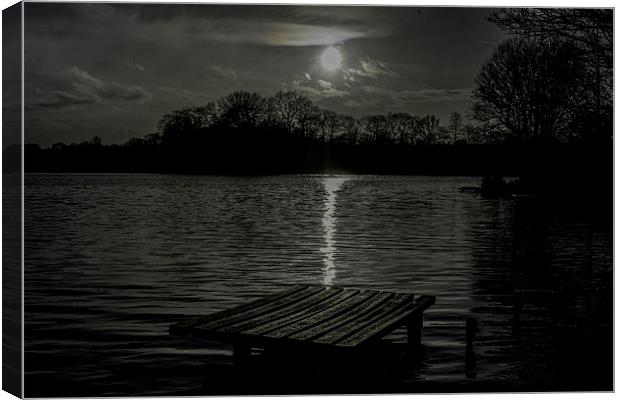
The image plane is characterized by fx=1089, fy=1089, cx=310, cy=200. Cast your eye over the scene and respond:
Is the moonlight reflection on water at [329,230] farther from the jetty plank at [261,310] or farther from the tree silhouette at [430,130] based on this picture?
the tree silhouette at [430,130]

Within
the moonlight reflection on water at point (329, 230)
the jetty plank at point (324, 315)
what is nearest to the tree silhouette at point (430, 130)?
the moonlight reflection on water at point (329, 230)

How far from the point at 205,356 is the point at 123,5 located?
3.03 metres

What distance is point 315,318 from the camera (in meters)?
8.81

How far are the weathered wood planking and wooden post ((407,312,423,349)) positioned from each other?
1 centimetres

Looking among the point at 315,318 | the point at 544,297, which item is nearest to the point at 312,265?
the point at 315,318

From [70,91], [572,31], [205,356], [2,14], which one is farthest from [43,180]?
[572,31]

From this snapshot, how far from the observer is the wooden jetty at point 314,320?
8.33 metres

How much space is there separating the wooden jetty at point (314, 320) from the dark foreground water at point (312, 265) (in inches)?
6.7

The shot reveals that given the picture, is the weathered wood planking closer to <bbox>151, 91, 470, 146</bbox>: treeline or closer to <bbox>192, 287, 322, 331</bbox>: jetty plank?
<bbox>192, 287, 322, 331</bbox>: jetty plank

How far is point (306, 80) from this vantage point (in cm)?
967

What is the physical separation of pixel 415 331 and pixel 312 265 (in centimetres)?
107

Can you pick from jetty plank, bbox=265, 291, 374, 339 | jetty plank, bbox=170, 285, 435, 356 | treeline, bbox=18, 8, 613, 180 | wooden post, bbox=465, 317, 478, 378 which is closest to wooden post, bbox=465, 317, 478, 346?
wooden post, bbox=465, 317, 478, 378

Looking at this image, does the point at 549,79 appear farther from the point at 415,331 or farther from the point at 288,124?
the point at 415,331

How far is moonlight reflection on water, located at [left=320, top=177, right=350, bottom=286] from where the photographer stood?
958cm
